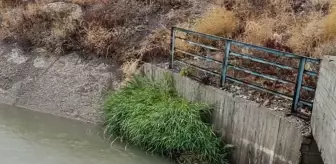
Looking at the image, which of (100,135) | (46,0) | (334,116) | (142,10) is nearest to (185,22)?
(142,10)

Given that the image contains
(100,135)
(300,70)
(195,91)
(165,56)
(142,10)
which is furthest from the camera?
(142,10)

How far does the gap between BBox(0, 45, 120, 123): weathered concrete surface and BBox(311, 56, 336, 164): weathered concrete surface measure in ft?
14.8

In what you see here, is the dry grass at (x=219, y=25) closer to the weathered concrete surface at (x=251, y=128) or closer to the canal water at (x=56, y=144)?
the weathered concrete surface at (x=251, y=128)

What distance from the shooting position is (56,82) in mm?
8914

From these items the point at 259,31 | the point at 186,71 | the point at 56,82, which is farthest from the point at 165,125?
the point at 56,82

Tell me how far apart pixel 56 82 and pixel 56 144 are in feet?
7.33

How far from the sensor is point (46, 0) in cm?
1134

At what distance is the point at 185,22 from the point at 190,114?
3659mm

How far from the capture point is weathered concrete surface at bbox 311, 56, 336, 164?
13.3ft

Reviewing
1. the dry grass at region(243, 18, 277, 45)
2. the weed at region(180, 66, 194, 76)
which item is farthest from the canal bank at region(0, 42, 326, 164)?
the dry grass at region(243, 18, 277, 45)

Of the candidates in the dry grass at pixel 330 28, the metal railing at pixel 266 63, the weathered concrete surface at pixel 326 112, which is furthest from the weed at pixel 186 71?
the weathered concrete surface at pixel 326 112

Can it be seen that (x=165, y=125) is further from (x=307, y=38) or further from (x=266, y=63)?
(x=307, y=38)

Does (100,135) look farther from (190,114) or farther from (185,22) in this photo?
(185,22)

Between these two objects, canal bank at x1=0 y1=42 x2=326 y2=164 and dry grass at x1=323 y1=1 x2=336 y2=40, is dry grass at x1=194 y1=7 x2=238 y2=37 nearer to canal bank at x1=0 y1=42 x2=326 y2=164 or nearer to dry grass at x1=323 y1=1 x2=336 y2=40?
canal bank at x1=0 y1=42 x2=326 y2=164
